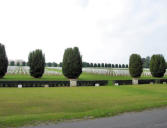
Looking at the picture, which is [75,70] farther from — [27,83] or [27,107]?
[27,107]

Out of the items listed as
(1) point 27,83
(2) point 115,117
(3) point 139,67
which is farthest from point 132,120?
(3) point 139,67

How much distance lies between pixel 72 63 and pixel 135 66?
1188 centimetres

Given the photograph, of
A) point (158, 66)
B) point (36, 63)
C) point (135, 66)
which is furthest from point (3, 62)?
point (158, 66)

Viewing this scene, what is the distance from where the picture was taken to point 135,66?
34.5 metres

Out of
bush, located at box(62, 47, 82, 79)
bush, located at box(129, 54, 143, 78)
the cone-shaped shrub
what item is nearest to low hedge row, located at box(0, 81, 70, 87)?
bush, located at box(62, 47, 82, 79)

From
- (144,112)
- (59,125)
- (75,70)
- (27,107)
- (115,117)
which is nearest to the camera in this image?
(59,125)

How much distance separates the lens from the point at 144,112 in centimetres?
1034

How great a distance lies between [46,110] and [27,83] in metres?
14.6

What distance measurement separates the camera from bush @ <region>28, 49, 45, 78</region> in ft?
103

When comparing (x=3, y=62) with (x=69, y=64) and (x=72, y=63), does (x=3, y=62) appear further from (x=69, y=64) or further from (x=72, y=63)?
(x=72, y=63)

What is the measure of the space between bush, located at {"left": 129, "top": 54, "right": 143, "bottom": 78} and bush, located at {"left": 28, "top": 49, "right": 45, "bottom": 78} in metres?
15.1

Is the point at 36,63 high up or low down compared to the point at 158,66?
up

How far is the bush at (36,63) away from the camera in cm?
3148

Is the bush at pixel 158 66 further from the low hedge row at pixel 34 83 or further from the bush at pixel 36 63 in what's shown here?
the bush at pixel 36 63
